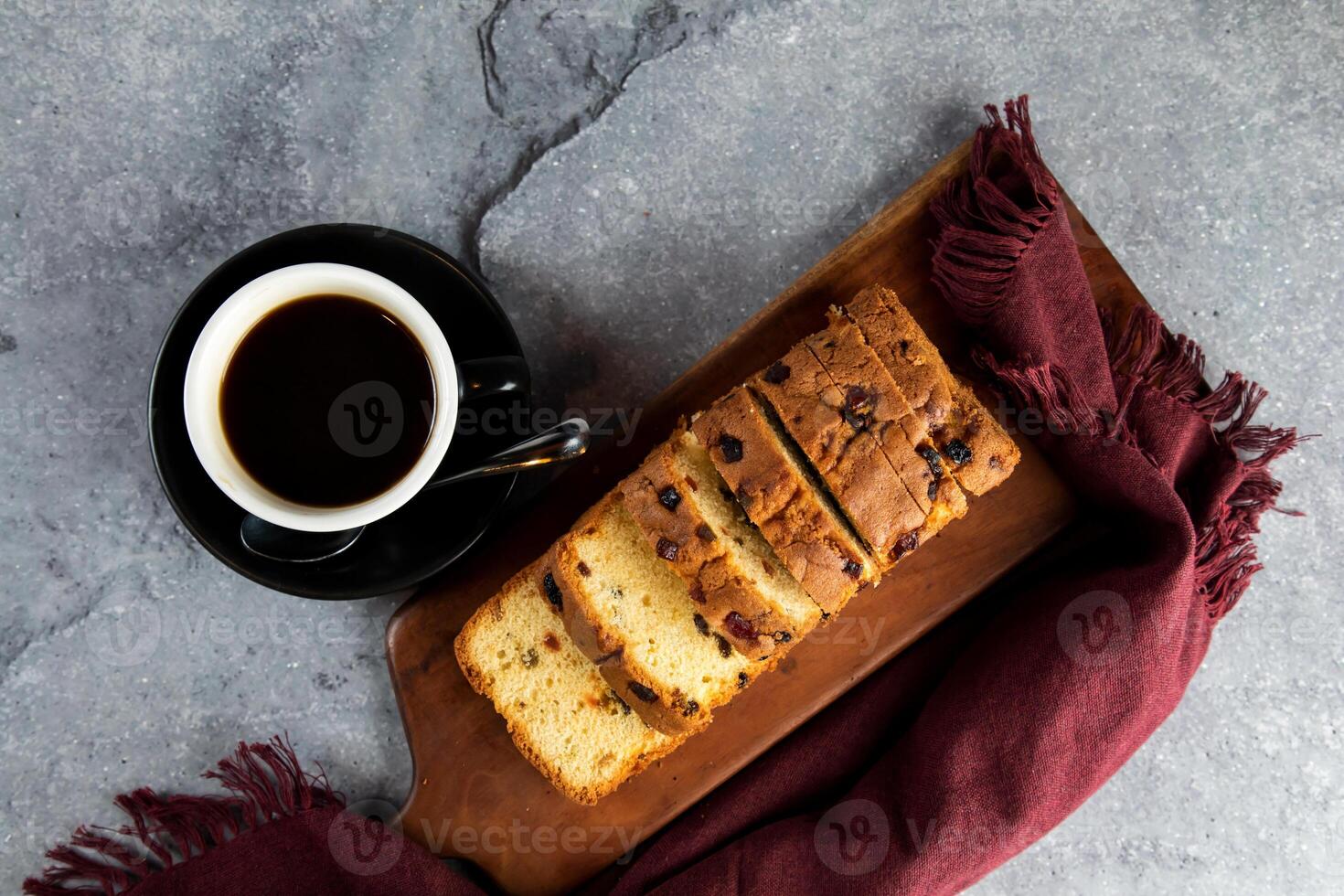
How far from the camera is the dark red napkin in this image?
167 centimetres

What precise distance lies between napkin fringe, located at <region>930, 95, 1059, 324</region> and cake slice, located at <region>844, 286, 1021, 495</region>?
16 cm

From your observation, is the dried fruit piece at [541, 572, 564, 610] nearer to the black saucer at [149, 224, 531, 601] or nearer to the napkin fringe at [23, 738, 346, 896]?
the black saucer at [149, 224, 531, 601]

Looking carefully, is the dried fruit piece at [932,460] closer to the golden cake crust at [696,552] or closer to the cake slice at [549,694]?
the golden cake crust at [696,552]

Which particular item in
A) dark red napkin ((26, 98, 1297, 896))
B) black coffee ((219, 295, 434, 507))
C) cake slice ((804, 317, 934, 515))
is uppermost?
black coffee ((219, 295, 434, 507))

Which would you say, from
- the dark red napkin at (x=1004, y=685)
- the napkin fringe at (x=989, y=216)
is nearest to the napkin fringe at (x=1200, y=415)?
the dark red napkin at (x=1004, y=685)

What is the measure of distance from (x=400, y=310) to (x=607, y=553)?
549 mm

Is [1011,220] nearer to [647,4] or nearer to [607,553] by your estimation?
[647,4]

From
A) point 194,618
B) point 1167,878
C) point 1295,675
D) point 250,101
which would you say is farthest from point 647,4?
point 1167,878

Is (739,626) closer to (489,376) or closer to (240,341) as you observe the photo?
(489,376)

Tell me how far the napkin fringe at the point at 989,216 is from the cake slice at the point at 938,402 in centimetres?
16

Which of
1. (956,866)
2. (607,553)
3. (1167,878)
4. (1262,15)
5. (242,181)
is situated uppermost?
(242,181)

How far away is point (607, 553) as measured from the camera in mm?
1617

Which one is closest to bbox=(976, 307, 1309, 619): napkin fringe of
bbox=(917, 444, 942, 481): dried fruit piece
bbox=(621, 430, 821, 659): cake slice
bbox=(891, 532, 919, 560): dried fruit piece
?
bbox=(917, 444, 942, 481): dried fruit piece

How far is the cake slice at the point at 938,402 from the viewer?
5.12 ft
